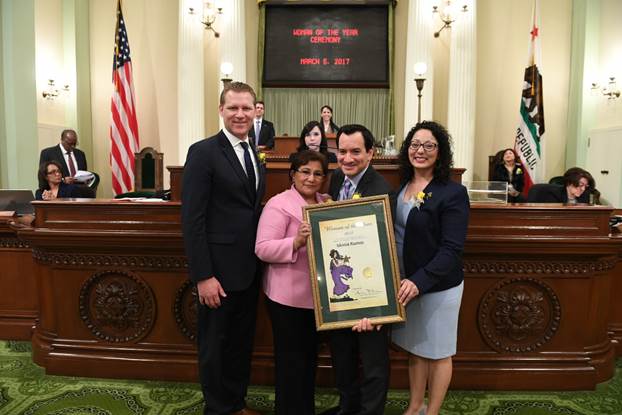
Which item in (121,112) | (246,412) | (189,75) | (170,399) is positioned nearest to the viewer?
(246,412)

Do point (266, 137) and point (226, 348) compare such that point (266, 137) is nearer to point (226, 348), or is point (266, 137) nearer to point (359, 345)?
point (226, 348)

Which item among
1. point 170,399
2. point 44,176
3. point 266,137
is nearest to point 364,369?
point 170,399

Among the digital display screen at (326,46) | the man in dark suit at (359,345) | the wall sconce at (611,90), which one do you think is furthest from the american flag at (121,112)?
the wall sconce at (611,90)

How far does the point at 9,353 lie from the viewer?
3.56 metres

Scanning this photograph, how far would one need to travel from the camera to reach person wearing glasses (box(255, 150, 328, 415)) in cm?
216

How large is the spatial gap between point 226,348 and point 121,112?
8.11 meters

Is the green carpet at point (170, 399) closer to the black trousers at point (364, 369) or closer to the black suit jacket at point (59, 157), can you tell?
the black trousers at point (364, 369)

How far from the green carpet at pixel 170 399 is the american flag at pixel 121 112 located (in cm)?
654

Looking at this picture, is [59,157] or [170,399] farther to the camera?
[59,157]

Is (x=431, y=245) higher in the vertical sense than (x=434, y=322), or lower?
higher

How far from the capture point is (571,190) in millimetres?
4617

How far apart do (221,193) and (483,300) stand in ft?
6.35

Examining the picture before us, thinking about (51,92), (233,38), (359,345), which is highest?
(233,38)

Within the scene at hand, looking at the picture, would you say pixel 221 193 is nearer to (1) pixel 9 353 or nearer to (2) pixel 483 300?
(2) pixel 483 300
